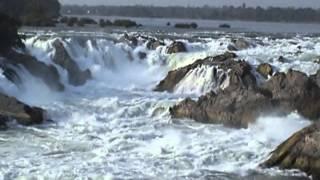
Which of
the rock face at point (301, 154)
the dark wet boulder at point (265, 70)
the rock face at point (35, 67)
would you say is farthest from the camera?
the dark wet boulder at point (265, 70)

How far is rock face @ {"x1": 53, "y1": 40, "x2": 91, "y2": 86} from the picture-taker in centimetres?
2986

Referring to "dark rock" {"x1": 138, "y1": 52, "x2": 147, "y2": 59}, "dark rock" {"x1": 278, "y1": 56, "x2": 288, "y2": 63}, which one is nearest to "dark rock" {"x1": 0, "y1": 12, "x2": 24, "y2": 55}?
"dark rock" {"x1": 138, "y1": 52, "x2": 147, "y2": 59}

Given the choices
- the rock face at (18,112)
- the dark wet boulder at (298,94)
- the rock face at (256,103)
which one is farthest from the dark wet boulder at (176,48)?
the rock face at (18,112)

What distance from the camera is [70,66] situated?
30.4 m

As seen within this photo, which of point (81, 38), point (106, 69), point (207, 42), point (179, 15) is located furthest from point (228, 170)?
point (179, 15)

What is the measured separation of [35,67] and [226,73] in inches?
308

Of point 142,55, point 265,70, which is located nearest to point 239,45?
point 142,55

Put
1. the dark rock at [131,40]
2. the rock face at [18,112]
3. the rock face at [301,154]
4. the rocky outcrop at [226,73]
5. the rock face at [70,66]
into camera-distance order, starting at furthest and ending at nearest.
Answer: the dark rock at [131,40], the rock face at [70,66], the rocky outcrop at [226,73], the rock face at [18,112], the rock face at [301,154]

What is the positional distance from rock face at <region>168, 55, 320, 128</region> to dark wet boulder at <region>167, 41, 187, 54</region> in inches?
466

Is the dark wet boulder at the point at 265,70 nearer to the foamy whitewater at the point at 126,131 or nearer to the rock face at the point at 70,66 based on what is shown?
the foamy whitewater at the point at 126,131

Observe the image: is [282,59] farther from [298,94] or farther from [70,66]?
[298,94]

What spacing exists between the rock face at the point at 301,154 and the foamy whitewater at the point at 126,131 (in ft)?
1.06

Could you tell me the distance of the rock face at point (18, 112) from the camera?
2033 cm

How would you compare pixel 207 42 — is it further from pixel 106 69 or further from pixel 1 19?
pixel 1 19
